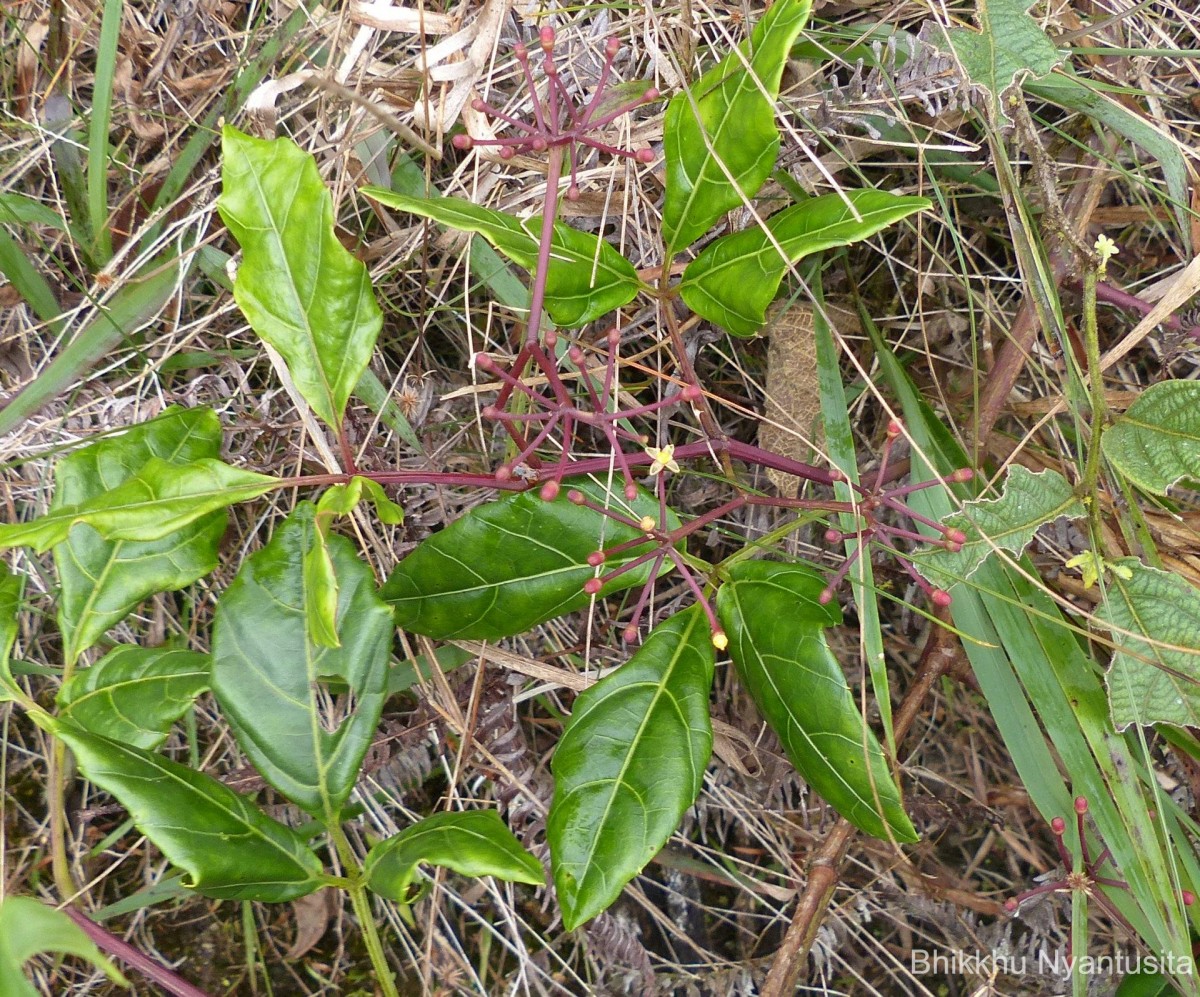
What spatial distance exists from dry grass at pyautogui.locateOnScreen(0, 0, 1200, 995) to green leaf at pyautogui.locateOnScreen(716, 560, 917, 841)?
1.42ft

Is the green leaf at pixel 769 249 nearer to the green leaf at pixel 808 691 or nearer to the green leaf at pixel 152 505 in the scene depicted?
the green leaf at pixel 808 691

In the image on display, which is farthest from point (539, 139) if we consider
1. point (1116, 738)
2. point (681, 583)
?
point (1116, 738)

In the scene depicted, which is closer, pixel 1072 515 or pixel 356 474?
pixel 356 474

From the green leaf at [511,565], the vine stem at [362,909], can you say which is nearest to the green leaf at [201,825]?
the vine stem at [362,909]

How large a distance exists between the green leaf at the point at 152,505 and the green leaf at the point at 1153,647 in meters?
1.26

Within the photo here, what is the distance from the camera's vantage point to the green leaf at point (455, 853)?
1.23 metres

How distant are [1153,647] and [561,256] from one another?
3.51 ft

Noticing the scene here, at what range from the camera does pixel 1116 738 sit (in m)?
1.54

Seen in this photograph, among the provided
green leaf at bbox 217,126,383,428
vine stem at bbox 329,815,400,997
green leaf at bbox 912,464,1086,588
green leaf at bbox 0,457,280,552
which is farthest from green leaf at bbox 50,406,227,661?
green leaf at bbox 912,464,1086,588

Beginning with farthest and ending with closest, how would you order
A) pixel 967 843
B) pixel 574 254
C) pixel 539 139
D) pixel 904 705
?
pixel 967 843, pixel 904 705, pixel 574 254, pixel 539 139

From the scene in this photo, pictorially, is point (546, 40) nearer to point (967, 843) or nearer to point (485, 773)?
point (485, 773)

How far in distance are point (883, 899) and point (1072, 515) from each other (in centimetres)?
92

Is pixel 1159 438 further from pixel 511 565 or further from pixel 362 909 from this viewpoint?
pixel 362 909

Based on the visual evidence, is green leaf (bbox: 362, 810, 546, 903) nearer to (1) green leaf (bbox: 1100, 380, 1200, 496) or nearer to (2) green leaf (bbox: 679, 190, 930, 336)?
(2) green leaf (bbox: 679, 190, 930, 336)
